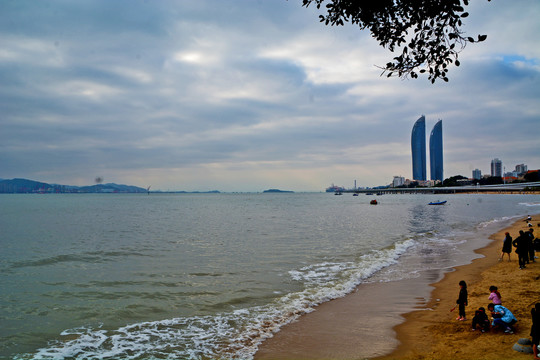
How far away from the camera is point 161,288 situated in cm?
1557

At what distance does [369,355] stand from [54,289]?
555 inches

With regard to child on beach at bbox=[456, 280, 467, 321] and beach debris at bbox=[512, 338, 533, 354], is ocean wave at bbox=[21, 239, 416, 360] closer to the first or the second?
child on beach at bbox=[456, 280, 467, 321]

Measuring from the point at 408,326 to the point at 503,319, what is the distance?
2555 millimetres

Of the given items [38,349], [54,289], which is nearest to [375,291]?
[38,349]

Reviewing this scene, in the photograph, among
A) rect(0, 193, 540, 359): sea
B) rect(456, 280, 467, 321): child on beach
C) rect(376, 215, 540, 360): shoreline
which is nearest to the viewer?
rect(376, 215, 540, 360): shoreline

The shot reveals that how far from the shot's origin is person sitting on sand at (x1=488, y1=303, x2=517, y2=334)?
29.1 feet

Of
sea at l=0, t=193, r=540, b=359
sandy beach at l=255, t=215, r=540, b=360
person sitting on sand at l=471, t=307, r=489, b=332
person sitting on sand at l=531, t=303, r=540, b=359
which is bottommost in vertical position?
sea at l=0, t=193, r=540, b=359

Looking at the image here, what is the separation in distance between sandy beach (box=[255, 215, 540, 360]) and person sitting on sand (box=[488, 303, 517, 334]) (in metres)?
0.23

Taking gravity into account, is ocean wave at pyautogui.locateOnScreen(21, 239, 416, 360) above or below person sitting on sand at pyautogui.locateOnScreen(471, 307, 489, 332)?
below

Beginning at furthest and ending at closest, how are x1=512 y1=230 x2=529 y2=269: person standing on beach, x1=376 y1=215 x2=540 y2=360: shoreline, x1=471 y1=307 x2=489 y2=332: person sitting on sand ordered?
x1=512 y1=230 x2=529 y2=269: person standing on beach, x1=471 y1=307 x2=489 y2=332: person sitting on sand, x1=376 y1=215 x2=540 y2=360: shoreline

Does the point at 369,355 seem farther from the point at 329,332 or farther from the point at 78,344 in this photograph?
the point at 78,344

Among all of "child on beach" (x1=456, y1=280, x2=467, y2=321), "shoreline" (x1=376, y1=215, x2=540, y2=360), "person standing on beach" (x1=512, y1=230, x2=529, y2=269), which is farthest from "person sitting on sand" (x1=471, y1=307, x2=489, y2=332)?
"person standing on beach" (x1=512, y1=230, x2=529, y2=269)

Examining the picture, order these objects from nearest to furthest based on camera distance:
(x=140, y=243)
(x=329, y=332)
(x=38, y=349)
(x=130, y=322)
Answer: (x=38, y=349) → (x=329, y=332) → (x=130, y=322) → (x=140, y=243)

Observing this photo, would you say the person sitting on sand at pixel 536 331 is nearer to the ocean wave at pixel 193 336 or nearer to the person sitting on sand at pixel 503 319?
the person sitting on sand at pixel 503 319
